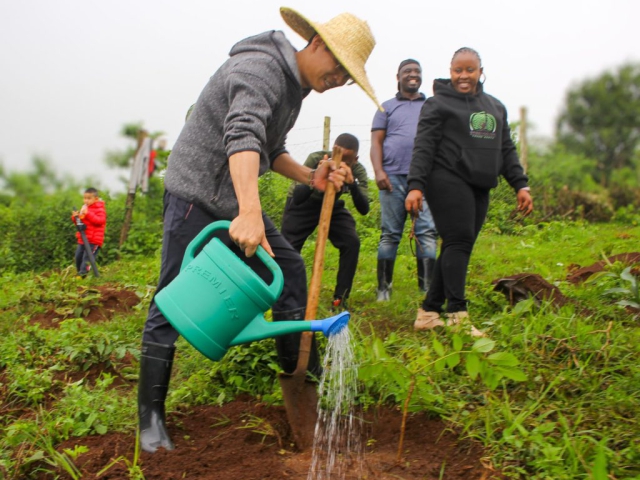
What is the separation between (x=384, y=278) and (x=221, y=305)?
2.69m

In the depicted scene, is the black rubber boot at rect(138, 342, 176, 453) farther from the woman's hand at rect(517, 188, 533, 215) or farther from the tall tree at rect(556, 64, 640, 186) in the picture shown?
the tall tree at rect(556, 64, 640, 186)

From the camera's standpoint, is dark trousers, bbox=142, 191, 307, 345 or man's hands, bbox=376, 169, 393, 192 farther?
man's hands, bbox=376, 169, 393, 192

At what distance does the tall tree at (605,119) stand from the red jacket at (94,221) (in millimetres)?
32615

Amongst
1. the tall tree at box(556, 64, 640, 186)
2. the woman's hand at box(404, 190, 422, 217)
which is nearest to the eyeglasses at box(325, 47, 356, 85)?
the woman's hand at box(404, 190, 422, 217)

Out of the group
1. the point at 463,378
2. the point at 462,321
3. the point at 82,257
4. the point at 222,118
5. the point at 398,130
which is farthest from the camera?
the point at 82,257

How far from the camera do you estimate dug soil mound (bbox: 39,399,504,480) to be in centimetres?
245

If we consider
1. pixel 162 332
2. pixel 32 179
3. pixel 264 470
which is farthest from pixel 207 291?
pixel 32 179

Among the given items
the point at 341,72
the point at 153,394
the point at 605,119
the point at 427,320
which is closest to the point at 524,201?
the point at 427,320

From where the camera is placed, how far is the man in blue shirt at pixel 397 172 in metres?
4.92

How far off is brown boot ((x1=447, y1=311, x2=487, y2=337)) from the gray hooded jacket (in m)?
1.28

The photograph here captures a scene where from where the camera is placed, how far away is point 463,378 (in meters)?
3.01

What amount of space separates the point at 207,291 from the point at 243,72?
781mm

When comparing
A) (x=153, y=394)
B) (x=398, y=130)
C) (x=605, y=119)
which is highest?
(x=605, y=119)

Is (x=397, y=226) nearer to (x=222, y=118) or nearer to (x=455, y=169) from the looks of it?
(x=455, y=169)
